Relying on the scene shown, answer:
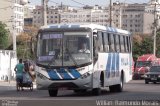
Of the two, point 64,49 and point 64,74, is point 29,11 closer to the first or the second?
point 64,49

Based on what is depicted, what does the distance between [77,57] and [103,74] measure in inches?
107

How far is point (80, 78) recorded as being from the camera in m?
25.4

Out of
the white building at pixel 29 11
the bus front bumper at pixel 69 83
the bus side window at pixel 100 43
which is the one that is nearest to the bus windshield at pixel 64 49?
the bus front bumper at pixel 69 83

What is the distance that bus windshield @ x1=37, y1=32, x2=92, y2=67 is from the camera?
25.4 metres

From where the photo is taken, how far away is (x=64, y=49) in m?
25.5

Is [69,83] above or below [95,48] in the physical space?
below

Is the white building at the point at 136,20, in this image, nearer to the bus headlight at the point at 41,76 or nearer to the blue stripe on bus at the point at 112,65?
the blue stripe on bus at the point at 112,65

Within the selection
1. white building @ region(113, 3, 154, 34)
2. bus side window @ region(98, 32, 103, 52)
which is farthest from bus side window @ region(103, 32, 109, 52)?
white building @ region(113, 3, 154, 34)

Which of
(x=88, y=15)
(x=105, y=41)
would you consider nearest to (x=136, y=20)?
(x=88, y=15)

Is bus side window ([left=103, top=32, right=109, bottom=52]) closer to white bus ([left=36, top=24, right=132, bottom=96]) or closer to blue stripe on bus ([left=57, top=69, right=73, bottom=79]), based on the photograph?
white bus ([left=36, top=24, right=132, bottom=96])

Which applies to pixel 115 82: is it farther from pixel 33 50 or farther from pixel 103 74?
pixel 33 50

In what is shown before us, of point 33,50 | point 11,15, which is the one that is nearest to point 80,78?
point 33,50

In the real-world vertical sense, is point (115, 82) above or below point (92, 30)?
below

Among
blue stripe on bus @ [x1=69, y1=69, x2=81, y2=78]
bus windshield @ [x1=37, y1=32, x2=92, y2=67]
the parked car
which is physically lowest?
the parked car
